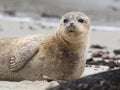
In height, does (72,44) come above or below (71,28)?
below

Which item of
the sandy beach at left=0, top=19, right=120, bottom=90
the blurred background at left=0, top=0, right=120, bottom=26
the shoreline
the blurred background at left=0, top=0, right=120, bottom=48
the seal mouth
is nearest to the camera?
the seal mouth

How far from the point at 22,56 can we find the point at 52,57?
35 centimetres

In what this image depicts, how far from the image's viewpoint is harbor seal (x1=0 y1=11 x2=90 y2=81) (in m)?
6.01

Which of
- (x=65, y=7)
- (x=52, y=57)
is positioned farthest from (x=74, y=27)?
(x=65, y=7)

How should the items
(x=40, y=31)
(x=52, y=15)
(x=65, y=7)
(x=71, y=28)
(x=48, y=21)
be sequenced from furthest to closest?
1. (x=65, y=7)
2. (x=52, y=15)
3. (x=48, y=21)
4. (x=40, y=31)
5. (x=71, y=28)

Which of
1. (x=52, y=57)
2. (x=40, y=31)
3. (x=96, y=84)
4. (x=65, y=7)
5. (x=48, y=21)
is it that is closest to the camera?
(x=96, y=84)

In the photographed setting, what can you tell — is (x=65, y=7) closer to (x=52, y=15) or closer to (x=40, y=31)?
(x=52, y=15)

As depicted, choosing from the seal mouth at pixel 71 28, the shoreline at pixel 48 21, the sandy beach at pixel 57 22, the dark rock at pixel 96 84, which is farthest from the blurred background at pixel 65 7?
the dark rock at pixel 96 84

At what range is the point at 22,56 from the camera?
6.07 metres

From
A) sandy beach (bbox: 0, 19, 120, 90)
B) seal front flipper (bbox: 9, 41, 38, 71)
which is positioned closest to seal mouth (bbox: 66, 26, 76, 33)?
seal front flipper (bbox: 9, 41, 38, 71)

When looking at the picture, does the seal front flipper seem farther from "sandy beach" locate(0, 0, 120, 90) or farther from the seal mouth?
the seal mouth

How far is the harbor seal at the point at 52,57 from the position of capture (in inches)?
237

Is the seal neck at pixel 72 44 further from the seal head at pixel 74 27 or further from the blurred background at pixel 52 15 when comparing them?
the blurred background at pixel 52 15

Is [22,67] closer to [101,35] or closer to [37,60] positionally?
[37,60]
